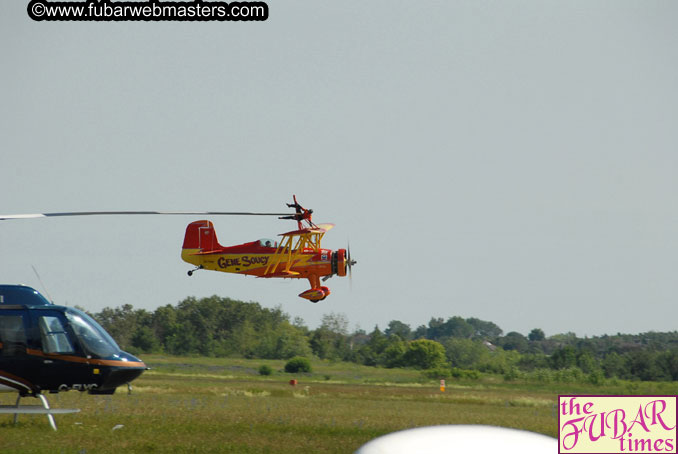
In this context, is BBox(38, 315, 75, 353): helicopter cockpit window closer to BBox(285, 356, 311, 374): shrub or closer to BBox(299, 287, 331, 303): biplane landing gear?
BBox(299, 287, 331, 303): biplane landing gear

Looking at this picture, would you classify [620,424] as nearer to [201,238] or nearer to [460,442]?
[460,442]

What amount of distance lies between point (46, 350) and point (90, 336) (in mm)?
1116

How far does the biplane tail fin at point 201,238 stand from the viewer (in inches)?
1444

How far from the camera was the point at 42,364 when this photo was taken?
20781 millimetres

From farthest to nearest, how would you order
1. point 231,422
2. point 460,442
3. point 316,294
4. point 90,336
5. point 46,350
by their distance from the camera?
point 316,294, point 231,422, point 90,336, point 46,350, point 460,442

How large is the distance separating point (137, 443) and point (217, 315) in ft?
225

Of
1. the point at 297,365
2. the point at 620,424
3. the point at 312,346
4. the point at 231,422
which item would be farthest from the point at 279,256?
the point at 312,346

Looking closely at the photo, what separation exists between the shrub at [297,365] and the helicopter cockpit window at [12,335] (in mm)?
49049

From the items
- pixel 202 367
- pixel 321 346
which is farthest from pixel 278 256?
pixel 321 346

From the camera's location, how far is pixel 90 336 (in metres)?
21.1

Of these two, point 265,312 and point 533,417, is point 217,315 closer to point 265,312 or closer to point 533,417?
point 265,312

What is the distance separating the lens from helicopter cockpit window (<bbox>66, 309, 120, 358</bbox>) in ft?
68.7

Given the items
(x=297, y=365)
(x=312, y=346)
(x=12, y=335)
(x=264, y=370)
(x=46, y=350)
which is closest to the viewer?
(x=12, y=335)

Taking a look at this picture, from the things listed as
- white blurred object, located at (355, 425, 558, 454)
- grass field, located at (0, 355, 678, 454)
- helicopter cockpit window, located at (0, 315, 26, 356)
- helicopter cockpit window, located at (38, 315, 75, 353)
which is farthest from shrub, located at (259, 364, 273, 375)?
white blurred object, located at (355, 425, 558, 454)
